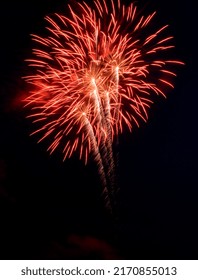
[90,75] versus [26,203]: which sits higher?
[90,75]

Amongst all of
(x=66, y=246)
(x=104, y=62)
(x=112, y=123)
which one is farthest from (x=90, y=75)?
(x=66, y=246)

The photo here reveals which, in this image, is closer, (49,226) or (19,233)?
(19,233)

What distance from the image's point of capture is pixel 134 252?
32.3ft

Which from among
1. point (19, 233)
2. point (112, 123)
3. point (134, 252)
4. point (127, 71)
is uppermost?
point (127, 71)

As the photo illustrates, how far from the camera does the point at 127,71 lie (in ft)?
32.8

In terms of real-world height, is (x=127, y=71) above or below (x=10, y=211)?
above

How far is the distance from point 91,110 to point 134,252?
3.00m
